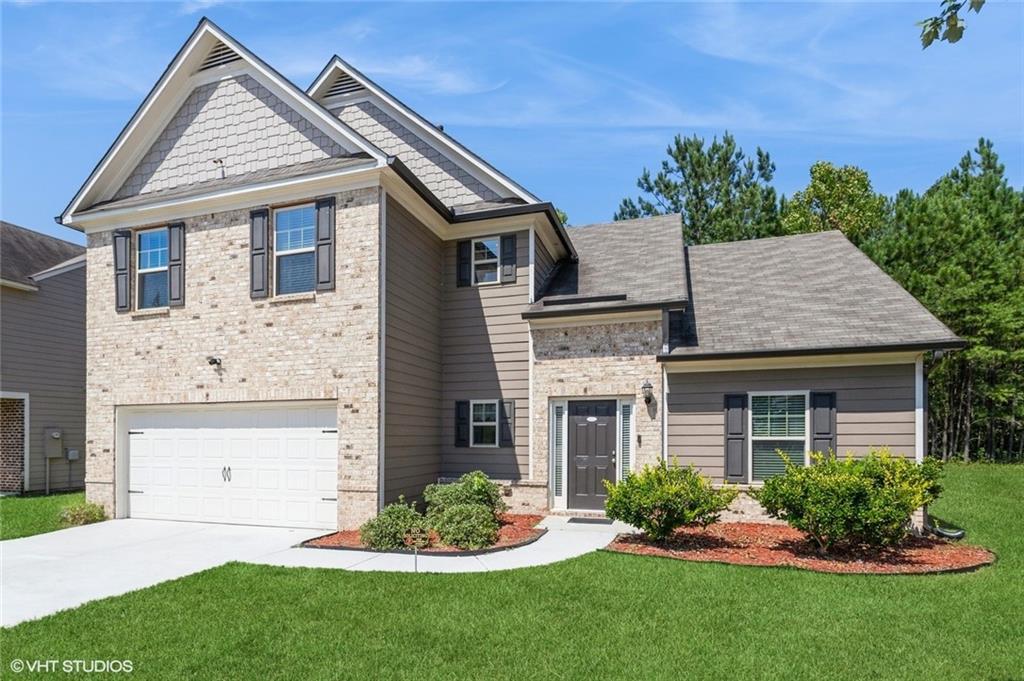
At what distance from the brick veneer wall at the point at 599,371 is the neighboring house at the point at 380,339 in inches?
1.7

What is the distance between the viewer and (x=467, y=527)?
31.0 feet

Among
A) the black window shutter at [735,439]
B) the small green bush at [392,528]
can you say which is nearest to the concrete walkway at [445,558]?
the small green bush at [392,528]

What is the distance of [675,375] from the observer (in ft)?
39.1

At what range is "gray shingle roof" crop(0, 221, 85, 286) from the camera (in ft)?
57.8

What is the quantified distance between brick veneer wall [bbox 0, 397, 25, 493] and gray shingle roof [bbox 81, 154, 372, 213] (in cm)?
853

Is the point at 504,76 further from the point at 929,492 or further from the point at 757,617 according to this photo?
the point at 929,492

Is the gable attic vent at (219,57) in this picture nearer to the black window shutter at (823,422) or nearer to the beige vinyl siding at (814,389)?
the beige vinyl siding at (814,389)

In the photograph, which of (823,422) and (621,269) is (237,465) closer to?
(621,269)

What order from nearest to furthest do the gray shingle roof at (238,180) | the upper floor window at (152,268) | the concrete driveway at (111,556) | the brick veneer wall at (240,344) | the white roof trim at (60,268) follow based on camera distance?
the concrete driveway at (111,556) → the brick veneer wall at (240,344) → the gray shingle roof at (238,180) → the upper floor window at (152,268) → the white roof trim at (60,268)

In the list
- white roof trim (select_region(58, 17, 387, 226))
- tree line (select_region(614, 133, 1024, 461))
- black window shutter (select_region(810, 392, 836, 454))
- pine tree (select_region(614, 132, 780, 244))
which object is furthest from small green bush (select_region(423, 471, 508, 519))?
pine tree (select_region(614, 132, 780, 244))

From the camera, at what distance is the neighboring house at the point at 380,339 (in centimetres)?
1090

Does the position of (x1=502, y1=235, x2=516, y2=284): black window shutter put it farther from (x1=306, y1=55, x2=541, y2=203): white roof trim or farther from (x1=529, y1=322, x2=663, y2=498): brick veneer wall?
(x1=529, y1=322, x2=663, y2=498): brick veneer wall

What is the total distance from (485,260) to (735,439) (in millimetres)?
6035

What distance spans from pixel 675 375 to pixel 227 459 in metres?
→ 8.44
